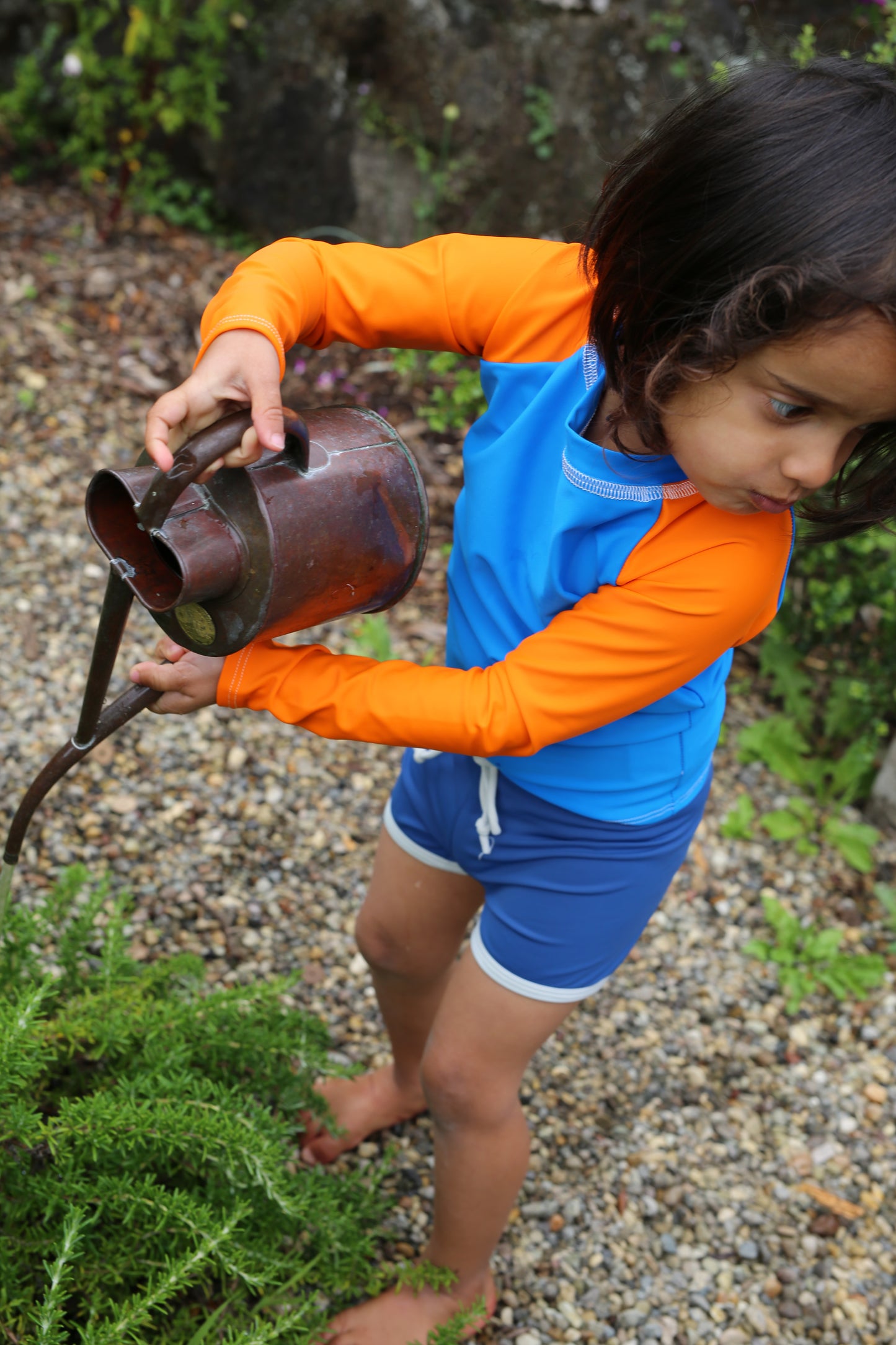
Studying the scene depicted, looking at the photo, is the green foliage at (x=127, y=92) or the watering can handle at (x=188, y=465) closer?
the watering can handle at (x=188, y=465)

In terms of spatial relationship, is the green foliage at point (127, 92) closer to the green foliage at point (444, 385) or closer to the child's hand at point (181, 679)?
the green foliage at point (444, 385)

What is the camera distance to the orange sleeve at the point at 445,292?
1.48m

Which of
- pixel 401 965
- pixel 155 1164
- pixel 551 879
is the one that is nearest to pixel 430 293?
pixel 551 879

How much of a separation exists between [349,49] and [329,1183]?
389cm

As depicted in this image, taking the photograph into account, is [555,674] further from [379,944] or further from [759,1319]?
[759,1319]

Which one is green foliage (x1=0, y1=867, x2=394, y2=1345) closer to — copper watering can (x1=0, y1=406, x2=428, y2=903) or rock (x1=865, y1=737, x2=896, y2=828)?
copper watering can (x1=0, y1=406, x2=428, y2=903)

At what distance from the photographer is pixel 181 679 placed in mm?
1367

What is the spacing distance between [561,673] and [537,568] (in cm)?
18


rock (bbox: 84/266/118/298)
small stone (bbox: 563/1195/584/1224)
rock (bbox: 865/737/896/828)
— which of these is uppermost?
rock (bbox: 84/266/118/298)

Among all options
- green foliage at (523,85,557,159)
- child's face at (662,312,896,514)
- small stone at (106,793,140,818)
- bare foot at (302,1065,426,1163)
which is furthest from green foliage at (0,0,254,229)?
child's face at (662,312,896,514)

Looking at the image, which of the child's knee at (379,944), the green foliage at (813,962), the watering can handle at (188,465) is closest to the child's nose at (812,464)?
the watering can handle at (188,465)

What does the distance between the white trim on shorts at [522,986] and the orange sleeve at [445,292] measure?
818 millimetres

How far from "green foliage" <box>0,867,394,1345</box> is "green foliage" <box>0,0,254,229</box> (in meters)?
3.38

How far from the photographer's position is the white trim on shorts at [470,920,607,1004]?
5.24 ft
